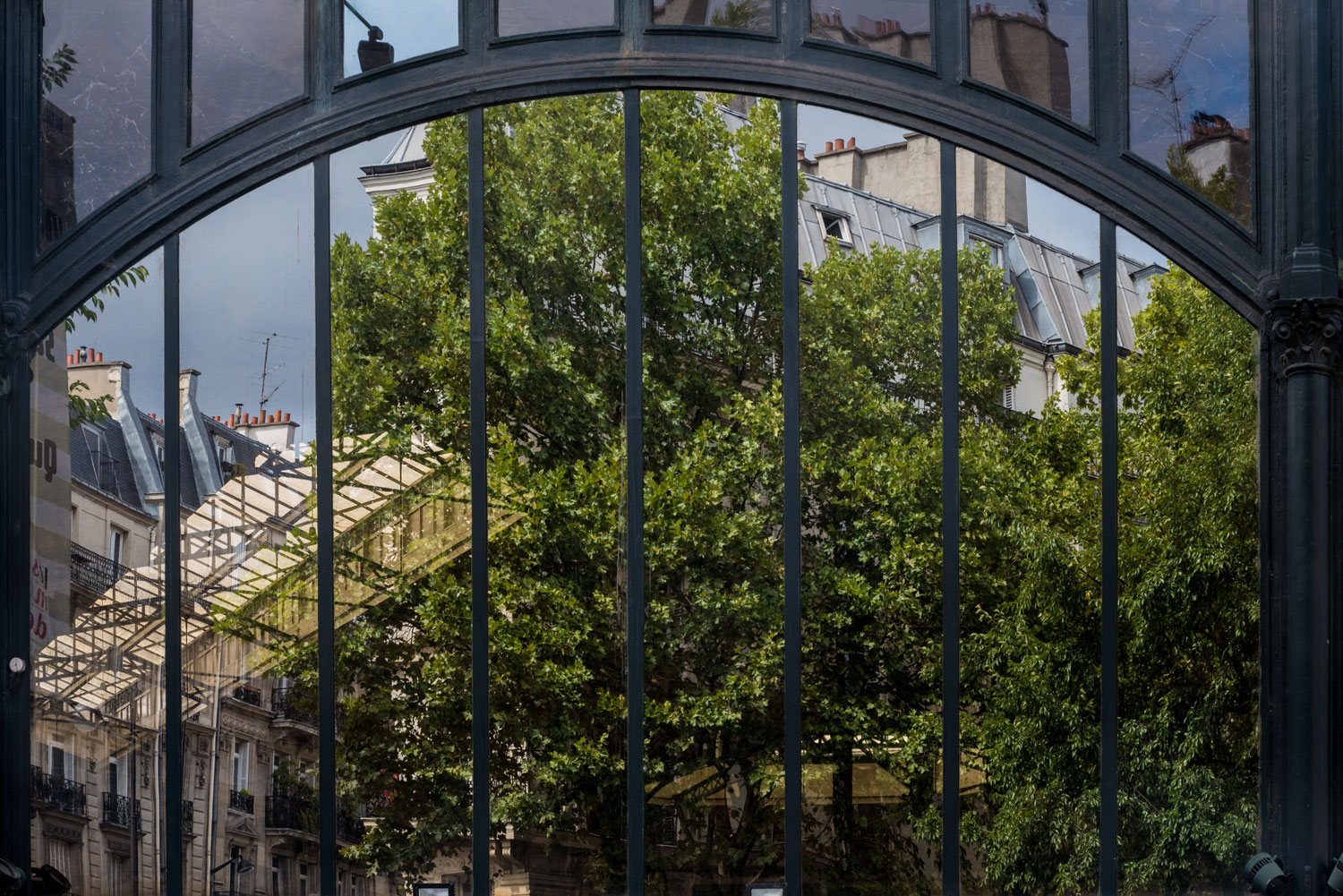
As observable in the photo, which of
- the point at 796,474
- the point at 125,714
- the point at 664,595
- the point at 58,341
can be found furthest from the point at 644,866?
the point at 58,341

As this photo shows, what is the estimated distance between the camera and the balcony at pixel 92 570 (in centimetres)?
1327

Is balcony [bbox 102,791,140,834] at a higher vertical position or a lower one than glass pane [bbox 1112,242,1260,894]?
lower

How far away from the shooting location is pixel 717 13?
13.7 meters

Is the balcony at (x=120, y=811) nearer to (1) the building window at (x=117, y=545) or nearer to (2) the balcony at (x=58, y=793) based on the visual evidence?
(2) the balcony at (x=58, y=793)

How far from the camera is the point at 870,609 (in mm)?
12719

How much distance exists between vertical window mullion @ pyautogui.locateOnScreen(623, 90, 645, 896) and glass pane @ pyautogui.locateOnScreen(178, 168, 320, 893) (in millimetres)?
2460

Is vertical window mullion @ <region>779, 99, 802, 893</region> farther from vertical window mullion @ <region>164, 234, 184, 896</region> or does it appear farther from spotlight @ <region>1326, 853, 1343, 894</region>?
vertical window mullion @ <region>164, 234, 184, 896</region>

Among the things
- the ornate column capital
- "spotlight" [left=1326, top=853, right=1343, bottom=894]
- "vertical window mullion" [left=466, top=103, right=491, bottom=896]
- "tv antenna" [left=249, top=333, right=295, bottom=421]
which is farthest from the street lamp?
"spotlight" [left=1326, top=853, right=1343, bottom=894]

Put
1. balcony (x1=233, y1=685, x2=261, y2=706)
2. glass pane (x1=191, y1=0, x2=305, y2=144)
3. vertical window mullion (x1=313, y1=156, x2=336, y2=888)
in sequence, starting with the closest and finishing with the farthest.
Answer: vertical window mullion (x1=313, y1=156, x2=336, y2=888) → balcony (x1=233, y1=685, x2=261, y2=706) → glass pane (x1=191, y1=0, x2=305, y2=144)

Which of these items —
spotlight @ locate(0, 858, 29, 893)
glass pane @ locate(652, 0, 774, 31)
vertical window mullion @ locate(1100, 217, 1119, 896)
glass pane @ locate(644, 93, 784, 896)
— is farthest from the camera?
glass pane @ locate(652, 0, 774, 31)

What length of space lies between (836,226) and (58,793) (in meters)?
7.52

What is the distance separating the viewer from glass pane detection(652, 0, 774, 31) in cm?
1362

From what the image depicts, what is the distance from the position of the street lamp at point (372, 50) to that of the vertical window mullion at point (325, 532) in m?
0.87

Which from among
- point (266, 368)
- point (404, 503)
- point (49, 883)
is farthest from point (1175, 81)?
point (49, 883)
